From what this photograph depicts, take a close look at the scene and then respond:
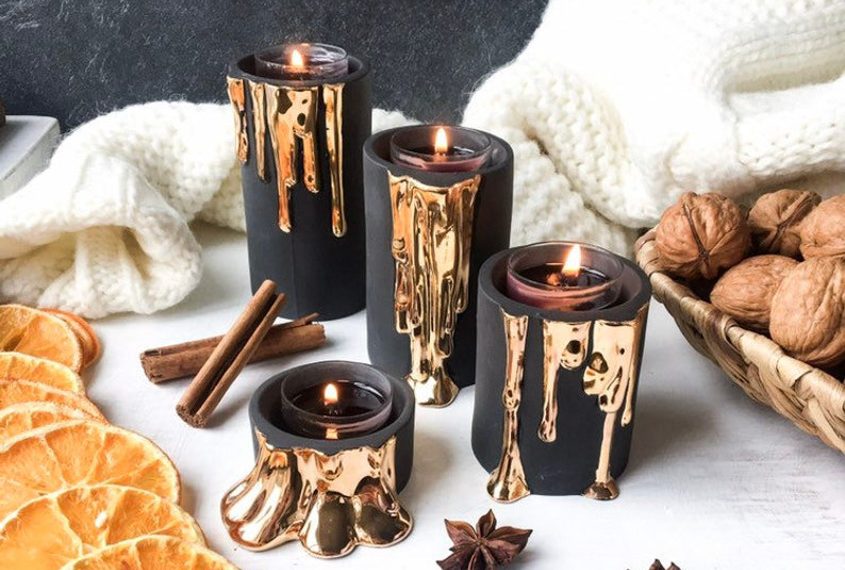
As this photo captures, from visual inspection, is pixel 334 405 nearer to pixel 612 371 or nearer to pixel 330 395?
pixel 330 395

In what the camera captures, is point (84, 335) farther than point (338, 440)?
Yes

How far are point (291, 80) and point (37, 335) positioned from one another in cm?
25

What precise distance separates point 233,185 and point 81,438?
34 centimetres

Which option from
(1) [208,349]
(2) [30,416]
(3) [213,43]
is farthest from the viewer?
(3) [213,43]

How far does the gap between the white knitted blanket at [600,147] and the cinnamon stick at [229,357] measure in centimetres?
8

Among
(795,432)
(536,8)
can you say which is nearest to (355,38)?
(536,8)

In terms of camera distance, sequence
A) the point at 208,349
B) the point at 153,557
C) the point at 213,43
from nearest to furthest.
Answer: the point at 153,557 → the point at 208,349 → the point at 213,43

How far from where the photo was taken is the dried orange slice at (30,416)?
620 mm

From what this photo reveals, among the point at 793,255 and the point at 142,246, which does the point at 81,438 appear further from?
the point at 793,255

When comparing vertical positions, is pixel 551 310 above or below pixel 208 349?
above

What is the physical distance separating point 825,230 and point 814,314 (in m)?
0.09

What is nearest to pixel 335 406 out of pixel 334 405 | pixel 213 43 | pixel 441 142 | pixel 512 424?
pixel 334 405

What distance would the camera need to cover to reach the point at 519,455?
1.98 feet

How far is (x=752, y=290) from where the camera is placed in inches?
25.2
